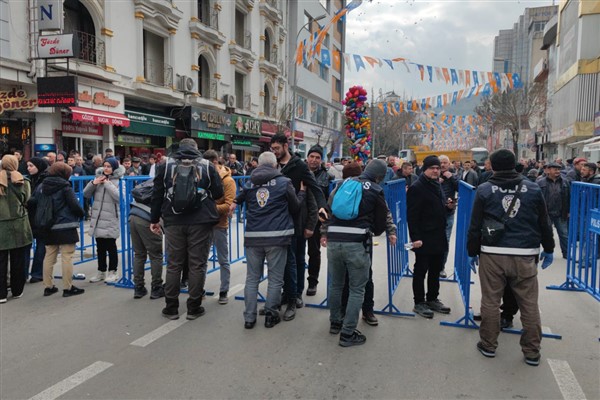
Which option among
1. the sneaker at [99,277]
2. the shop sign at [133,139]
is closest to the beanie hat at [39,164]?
the sneaker at [99,277]

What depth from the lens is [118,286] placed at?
6.48m

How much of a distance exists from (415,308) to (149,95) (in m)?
16.8

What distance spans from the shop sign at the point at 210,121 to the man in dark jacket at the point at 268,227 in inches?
684

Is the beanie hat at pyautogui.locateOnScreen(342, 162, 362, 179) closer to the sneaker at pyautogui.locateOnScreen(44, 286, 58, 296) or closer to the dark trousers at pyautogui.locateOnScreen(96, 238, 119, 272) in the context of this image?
the dark trousers at pyautogui.locateOnScreen(96, 238, 119, 272)

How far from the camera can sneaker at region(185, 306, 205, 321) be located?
16.9 ft

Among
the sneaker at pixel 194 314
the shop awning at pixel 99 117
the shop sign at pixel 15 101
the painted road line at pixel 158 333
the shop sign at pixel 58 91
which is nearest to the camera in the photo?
the painted road line at pixel 158 333

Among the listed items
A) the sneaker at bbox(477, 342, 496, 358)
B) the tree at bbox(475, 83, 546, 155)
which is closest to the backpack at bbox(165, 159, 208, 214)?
the sneaker at bbox(477, 342, 496, 358)

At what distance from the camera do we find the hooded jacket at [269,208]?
4.81 m

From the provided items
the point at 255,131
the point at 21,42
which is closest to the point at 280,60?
the point at 255,131

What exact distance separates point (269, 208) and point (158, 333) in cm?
178

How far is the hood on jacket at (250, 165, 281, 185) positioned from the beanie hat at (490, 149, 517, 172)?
7.23 ft

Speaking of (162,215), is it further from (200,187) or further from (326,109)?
(326,109)

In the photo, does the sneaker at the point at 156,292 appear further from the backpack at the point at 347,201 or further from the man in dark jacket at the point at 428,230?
the man in dark jacket at the point at 428,230

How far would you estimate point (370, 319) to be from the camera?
4.99 meters
